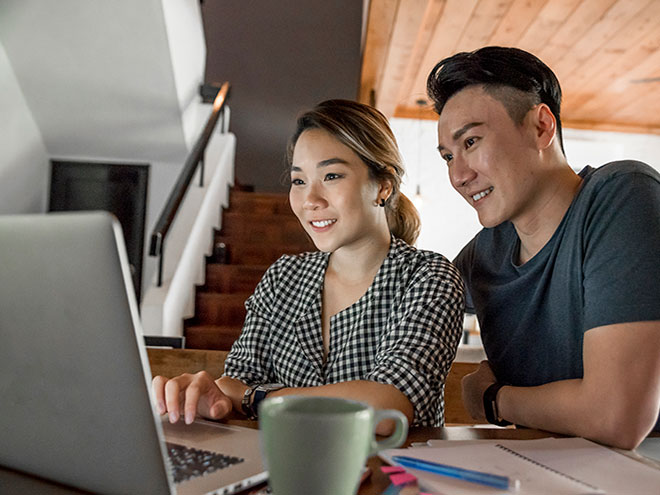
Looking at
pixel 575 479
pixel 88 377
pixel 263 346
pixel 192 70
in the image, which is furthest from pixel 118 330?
pixel 192 70

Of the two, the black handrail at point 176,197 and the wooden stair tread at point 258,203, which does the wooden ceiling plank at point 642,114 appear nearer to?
the wooden stair tread at point 258,203

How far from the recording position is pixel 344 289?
132 cm

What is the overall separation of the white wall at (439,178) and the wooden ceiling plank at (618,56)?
132 cm

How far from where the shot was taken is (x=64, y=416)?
0.48 metres

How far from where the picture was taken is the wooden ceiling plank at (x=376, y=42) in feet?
10.7

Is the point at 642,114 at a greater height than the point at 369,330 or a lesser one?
greater

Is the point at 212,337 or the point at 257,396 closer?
the point at 257,396

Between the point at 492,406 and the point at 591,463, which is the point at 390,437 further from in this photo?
the point at 492,406

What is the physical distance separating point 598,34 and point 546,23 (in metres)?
0.41

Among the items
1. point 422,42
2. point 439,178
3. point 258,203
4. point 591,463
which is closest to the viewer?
point 591,463

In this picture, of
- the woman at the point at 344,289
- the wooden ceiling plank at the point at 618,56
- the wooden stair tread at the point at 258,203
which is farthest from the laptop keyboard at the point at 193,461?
the wooden stair tread at the point at 258,203

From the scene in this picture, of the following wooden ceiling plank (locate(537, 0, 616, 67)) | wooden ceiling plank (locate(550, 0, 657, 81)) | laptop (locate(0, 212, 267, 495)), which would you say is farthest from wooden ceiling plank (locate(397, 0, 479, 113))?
laptop (locate(0, 212, 267, 495))

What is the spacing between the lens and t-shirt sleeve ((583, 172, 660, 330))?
38.0 inches

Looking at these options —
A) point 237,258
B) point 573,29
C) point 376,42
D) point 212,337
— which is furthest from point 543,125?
point 237,258
